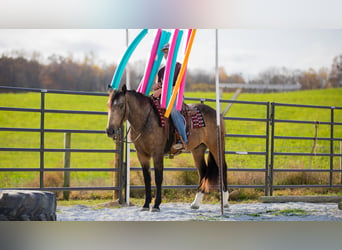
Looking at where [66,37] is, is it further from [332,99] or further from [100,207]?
[332,99]

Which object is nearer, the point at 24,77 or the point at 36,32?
the point at 36,32

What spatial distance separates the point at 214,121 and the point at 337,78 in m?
3.07

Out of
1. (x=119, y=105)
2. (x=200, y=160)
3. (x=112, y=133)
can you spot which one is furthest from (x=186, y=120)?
(x=112, y=133)

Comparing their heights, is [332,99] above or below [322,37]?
below

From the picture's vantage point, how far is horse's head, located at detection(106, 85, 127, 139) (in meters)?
4.65

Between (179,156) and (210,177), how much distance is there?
91 cm

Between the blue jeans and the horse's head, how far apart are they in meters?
0.54

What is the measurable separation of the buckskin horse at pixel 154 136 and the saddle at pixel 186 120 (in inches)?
1.2

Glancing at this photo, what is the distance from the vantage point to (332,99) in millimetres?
7625

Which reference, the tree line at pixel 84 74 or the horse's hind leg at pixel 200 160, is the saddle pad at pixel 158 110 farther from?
the horse's hind leg at pixel 200 160

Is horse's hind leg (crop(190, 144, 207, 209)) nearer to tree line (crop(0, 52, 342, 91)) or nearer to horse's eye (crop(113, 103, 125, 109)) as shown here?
tree line (crop(0, 52, 342, 91))

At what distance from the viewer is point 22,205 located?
4.46 metres

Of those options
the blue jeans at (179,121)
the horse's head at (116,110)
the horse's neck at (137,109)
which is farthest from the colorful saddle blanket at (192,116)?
the horse's head at (116,110)
